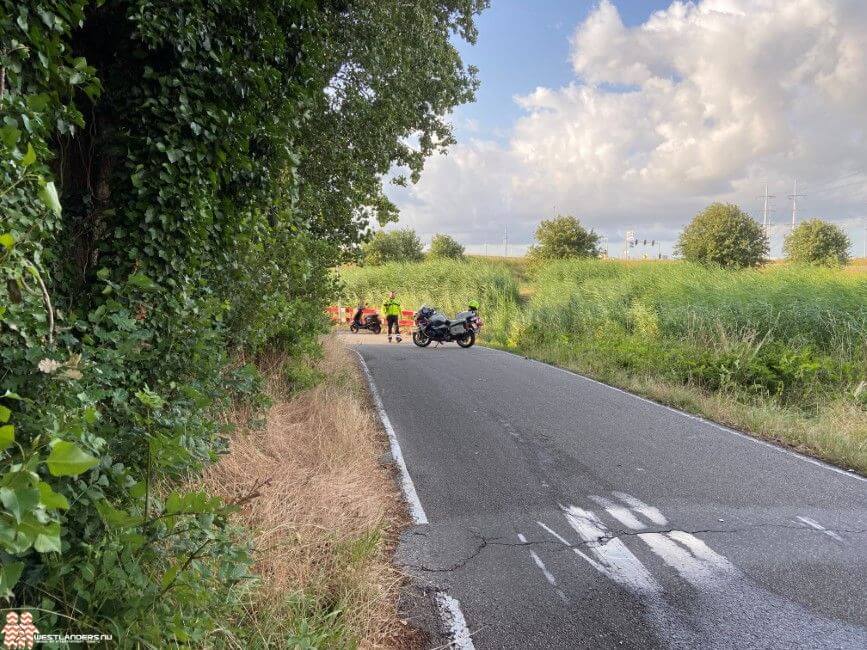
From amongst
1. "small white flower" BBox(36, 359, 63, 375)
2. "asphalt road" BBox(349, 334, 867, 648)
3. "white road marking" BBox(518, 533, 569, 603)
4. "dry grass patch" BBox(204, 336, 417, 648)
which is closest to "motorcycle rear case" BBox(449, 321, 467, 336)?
"asphalt road" BBox(349, 334, 867, 648)

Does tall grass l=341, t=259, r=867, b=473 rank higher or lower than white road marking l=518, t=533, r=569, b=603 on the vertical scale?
higher

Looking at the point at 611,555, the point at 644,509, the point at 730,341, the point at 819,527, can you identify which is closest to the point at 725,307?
the point at 730,341

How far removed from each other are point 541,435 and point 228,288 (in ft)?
14.5

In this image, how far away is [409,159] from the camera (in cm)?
1212

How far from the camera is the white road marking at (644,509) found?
443 centimetres

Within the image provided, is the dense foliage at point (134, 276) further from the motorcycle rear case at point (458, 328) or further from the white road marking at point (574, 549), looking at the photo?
the motorcycle rear case at point (458, 328)

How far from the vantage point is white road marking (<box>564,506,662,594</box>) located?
3469 millimetres

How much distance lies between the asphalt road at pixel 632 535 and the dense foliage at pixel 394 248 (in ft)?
164

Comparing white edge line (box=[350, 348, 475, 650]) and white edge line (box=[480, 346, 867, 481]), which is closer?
white edge line (box=[350, 348, 475, 650])

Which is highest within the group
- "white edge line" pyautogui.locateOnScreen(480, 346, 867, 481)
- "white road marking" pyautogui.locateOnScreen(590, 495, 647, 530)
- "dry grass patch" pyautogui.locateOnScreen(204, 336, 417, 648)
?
"dry grass patch" pyautogui.locateOnScreen(204, 336, 417, 648)

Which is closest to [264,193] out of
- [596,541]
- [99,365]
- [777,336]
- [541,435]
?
[99,365]

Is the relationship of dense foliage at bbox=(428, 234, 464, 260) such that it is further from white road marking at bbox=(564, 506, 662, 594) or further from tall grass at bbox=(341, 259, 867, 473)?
white road marking at bbox=(564, 506, 662, 594)

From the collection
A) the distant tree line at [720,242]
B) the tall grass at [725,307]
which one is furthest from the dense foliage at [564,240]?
the tall grass at [725,307]

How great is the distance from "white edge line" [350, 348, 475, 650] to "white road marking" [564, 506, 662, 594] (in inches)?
44.7
